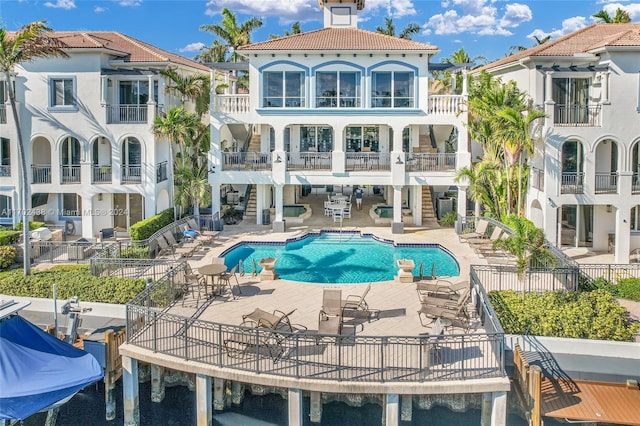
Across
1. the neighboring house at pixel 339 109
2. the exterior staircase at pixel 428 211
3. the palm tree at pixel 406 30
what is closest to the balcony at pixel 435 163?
the neighboring house at pixel 339 109

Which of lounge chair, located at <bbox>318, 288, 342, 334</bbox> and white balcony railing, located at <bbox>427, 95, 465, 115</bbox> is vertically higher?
white balcony railing, located at <bbox>427, 95, 465, 115</bbox>

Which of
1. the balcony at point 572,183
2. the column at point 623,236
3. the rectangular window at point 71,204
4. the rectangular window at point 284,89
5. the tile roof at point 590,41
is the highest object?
the tile roof at point 590,41

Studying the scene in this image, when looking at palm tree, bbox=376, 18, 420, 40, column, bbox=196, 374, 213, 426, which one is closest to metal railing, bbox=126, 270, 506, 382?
column, bbox=196, 374, 213, 426

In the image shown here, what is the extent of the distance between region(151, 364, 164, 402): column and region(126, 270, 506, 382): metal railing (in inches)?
44.9

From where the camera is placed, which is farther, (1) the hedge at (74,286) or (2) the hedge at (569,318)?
(1) the hedge at (74,286)

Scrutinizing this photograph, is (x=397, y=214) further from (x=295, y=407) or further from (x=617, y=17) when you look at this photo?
(x=617, y=17)

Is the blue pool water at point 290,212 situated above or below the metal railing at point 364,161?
below

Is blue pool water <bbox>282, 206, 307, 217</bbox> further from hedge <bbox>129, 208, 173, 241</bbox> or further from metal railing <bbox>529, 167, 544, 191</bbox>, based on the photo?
metal railing <bbox>529, 167, 544, 191</bbox>

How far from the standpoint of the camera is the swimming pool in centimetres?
2420

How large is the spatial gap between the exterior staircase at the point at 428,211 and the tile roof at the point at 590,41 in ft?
28.9

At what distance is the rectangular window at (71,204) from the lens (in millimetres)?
31500

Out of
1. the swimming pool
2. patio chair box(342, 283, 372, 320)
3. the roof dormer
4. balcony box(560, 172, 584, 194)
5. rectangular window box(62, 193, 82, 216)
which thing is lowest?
patio chair box(342, 283, 372, 320)

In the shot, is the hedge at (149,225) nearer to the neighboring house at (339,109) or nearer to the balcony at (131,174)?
the balcony at (131,174)

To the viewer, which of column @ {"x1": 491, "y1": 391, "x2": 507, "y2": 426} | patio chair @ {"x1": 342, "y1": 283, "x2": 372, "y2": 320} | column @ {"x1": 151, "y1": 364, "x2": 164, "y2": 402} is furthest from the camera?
patio chair @ {"x1": 342, "y1": 283, "x2": 372, "y2": 320}
